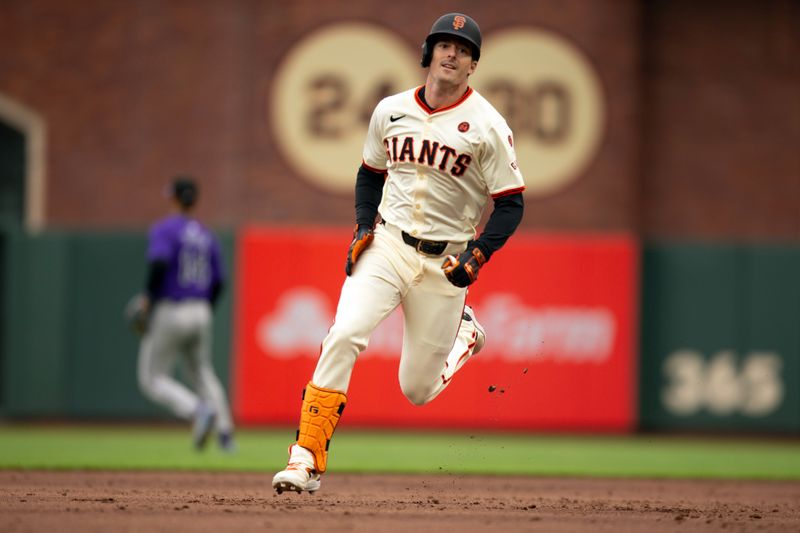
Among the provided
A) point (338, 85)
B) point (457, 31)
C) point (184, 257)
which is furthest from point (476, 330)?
point (338, 85)

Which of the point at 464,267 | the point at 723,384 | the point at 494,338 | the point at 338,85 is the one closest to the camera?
the point at 464,267

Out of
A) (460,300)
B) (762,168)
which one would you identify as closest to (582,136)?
(762,168)

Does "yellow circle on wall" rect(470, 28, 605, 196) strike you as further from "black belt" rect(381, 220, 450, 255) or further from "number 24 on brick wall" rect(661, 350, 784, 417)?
"black belt" rect(381, 220, 450, 255)

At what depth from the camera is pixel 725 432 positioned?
14.5 m

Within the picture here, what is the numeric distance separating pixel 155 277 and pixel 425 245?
459 cm

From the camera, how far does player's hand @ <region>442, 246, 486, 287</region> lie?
636 cm

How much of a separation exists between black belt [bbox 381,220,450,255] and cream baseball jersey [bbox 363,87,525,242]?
0.03 meters

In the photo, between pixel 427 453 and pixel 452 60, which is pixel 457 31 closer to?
pixel 452 60

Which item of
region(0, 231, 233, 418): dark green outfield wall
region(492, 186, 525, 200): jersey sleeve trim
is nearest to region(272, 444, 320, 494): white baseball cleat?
region(492, 186, 525, 200): jersey sleeve trim

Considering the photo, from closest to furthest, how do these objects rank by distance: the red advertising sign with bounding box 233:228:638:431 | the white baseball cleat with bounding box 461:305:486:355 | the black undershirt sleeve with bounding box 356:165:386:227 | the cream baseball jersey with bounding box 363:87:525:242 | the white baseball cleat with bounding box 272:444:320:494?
1. the white baseball cleat with bounding box 272:444:320:494
2. the cream baseball jersey with bounding box 363:87:525:242
3. the black undershirt sleeve with bounding box 356:165:386:227
4. the white baseball cleat with bounding box 461:305:486:355
5. the red advertising sign with bounding box 233:228:638:431

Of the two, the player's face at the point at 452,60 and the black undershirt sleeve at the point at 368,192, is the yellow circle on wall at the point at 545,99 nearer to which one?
the black undershirt sleeve at the point at 368,192

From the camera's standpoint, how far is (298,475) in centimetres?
609

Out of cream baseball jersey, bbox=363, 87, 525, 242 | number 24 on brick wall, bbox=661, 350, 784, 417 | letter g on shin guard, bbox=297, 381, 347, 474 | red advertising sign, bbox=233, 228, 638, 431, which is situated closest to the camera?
letter g on shin guard, bbox=297, 381, 347, 474

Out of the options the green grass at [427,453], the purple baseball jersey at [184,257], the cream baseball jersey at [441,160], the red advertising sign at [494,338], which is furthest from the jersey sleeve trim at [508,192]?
the red advertising sign at [494,338]
